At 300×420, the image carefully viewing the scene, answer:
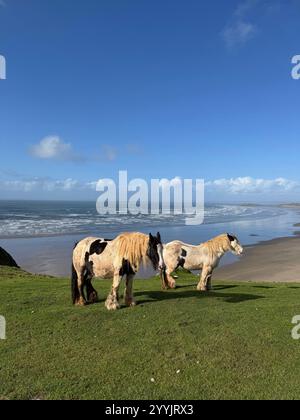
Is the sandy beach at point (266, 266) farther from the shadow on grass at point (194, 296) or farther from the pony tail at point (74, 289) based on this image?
the pony tail at point (74, 289)

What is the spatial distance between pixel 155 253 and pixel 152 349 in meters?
2.87

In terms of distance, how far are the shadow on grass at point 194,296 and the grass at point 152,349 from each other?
0.37 ft

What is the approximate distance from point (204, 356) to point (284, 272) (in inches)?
858

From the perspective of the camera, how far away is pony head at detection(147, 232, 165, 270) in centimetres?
971

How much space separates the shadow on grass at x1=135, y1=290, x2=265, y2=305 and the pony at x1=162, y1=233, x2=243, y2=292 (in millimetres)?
944

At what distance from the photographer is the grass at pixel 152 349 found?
6008 millimetres

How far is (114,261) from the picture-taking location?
1015cm

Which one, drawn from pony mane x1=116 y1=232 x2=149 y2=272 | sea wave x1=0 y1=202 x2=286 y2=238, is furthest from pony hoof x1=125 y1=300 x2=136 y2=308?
sea wave x1=0 y1=202 x2=286 y2=238

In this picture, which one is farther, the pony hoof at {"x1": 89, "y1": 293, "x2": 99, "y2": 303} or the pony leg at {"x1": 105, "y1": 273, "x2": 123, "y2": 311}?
the pony hoof at {"x1": 89, "y1": 293, "x2": 99, "y2": 303}

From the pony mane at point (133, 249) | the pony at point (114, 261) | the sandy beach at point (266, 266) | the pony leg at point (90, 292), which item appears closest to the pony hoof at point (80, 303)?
the pony at point (114, 261)

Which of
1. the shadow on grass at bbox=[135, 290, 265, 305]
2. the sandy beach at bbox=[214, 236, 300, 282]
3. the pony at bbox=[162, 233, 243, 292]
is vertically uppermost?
the pony at bbox=[162, 233, 243, 292]

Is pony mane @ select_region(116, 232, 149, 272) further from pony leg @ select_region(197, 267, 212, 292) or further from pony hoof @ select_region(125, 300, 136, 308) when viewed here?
pony leg @ select_region(197, 267, 212, 292)

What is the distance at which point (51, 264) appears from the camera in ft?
97.8

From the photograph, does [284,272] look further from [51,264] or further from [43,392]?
[43,392]
